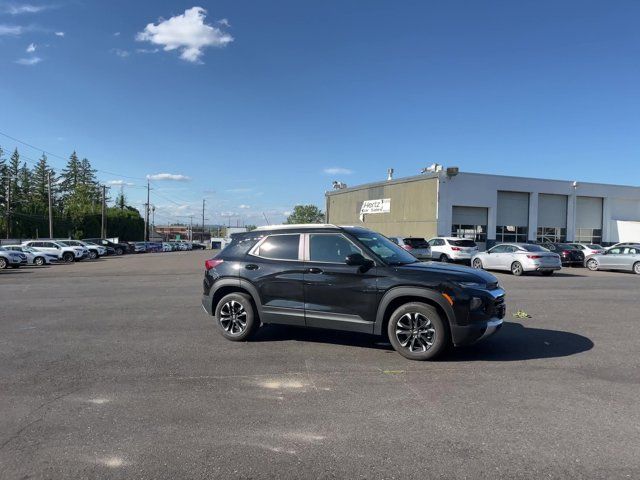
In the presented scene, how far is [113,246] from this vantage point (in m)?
57.8

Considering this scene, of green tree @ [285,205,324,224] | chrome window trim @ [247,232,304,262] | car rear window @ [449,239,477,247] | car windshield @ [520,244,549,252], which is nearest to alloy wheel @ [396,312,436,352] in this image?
chrome window trim @ [247,232,304,262]

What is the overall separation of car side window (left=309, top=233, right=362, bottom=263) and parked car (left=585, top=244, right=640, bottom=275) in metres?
21.0

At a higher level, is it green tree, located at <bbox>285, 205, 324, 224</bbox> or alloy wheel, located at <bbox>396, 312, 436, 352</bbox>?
green tree, located at <bbox>285, 205, 324, 224</bbox>

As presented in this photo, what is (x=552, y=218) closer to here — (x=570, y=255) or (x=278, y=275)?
(x=570, y=255)

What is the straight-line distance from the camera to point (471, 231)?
36094 millimetres

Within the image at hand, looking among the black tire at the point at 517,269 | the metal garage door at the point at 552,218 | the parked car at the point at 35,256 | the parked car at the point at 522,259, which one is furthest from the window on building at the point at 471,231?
the parked car at the point at 35,256

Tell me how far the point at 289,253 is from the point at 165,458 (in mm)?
3855

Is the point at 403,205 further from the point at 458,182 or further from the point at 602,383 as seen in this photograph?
the point at 602,383

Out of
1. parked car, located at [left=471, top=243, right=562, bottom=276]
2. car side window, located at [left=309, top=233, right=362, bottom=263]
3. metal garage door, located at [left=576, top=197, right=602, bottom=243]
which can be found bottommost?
parked car, located at [left=471, top=243, right=562, bottom=276]

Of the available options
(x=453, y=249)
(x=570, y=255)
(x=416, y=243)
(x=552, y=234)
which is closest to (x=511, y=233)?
(x=552, y=234)

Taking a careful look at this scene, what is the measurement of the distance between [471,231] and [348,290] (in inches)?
A: 1248

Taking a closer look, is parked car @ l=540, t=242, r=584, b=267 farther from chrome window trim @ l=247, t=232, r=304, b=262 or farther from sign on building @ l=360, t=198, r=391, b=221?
chrome window trim @ l=247, t=232, r=304, b=262

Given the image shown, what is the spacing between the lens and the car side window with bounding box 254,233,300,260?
7.08 metres

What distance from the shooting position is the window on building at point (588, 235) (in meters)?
39.7
